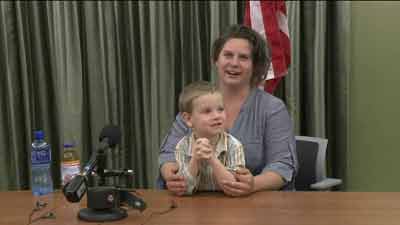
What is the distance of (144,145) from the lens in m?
3.27

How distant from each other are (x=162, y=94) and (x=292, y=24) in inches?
39.5

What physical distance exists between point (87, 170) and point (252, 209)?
597mm

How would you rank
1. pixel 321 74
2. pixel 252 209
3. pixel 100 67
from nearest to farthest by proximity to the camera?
pixel 252 209 → pixel 321 74 → pixel 100 67

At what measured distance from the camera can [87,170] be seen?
146cm

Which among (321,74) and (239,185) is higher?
(321,74)

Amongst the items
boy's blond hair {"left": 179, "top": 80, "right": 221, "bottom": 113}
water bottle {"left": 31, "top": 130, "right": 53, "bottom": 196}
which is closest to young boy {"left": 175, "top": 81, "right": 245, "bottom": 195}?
boy's blond hair {"left": 179, "top": 80, "right": 221, "bottom": 113}

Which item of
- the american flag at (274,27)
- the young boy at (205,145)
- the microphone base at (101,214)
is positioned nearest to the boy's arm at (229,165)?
the young boy at (205,145)

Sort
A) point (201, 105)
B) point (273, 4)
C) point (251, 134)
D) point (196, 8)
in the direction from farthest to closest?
point (196, 8)
point (273, 4)
point (251, 134)
point (201, 105)

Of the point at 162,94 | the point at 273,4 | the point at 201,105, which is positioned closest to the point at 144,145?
the point at 162,94

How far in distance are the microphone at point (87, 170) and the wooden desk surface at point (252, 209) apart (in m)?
0.19

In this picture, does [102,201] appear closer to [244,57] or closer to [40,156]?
[40,156]

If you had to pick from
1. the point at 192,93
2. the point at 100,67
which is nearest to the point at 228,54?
the point at 192,93

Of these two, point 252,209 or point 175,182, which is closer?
point 252,209

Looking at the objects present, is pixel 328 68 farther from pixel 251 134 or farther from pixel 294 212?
pixel 294 212
